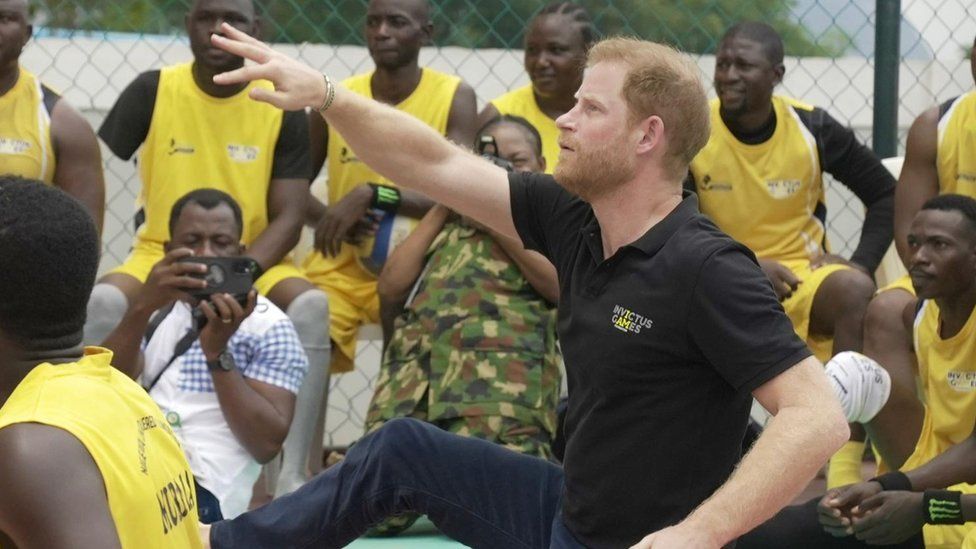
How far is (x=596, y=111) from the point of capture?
10.2 ft

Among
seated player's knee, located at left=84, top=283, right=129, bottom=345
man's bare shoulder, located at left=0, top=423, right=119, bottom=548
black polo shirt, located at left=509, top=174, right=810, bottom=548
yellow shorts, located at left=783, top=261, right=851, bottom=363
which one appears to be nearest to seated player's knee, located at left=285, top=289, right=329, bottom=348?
seated player's knee, located at left=84, top=283, right=129, bottom=345

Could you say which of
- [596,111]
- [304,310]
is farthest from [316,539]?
[304,310]

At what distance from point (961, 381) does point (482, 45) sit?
2941 millimetres

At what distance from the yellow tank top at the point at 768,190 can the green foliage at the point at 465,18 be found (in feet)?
3.60

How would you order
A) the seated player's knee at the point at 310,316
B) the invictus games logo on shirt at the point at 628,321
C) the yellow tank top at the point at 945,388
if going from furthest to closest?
the seated player's knee at the point at 310,316, the yellow tank top at the point at 945,388, the invictus games logo on shirt at the point at 628,321

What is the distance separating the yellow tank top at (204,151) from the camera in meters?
5.58

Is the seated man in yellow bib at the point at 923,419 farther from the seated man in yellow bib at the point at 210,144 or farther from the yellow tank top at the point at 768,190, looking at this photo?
the seated man in yellow bib at the point at 210,144

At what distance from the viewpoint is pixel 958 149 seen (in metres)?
5.27

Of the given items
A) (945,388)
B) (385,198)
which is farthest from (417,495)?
(385,198)

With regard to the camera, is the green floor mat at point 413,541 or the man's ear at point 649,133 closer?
the man's ear at point 649,133

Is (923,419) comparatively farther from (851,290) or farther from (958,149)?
(958,149)

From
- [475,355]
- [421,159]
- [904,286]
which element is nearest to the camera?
[421,159]

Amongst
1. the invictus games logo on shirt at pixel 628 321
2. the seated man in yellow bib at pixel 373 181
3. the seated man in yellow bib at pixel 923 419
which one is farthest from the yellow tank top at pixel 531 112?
the invictus games logo on shirt at pixel 628 321

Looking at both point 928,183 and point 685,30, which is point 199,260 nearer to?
point 928,183
